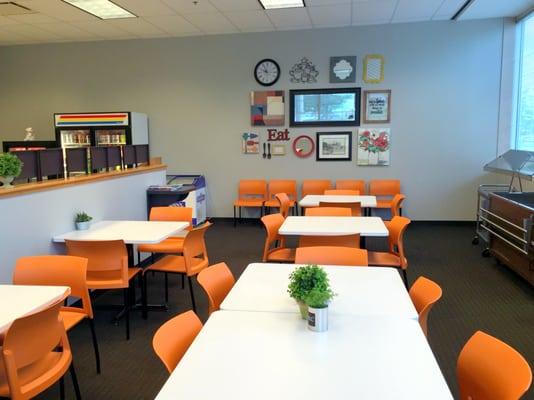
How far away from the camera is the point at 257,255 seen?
5.61 m

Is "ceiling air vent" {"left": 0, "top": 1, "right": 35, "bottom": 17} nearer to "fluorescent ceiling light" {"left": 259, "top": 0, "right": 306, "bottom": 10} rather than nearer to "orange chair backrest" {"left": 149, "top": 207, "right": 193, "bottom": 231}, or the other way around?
"fluorescent ceiling light" {"left": 259, "top": 0, "right": 306, "bottom": 10}

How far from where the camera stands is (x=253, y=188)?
7.52 metres

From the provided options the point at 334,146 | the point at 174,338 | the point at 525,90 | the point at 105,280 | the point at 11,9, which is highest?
the point at 11,9

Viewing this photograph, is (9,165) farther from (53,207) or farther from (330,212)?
(330,212)

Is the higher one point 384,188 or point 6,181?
point 6,181

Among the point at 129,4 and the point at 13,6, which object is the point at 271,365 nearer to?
the point at 129,4

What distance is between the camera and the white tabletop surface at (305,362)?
1.34 m

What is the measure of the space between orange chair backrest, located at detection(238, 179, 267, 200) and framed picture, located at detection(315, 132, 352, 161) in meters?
1.09

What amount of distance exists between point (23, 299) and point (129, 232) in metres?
1.49

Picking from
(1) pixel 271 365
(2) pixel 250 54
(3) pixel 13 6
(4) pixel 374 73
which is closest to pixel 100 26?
(3) pixel 13 6

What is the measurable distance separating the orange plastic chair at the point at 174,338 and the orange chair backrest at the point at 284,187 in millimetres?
5556

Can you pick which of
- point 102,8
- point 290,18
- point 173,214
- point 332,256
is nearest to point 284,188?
point 290,18

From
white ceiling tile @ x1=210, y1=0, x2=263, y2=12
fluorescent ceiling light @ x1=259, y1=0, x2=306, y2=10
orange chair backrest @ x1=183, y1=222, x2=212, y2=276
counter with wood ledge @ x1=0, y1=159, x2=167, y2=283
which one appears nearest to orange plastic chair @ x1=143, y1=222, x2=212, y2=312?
orange chair backrest @ x1=183, y1=222, x2=212, y2=276

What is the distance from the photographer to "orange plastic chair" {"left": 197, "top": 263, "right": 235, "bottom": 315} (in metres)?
2.26
